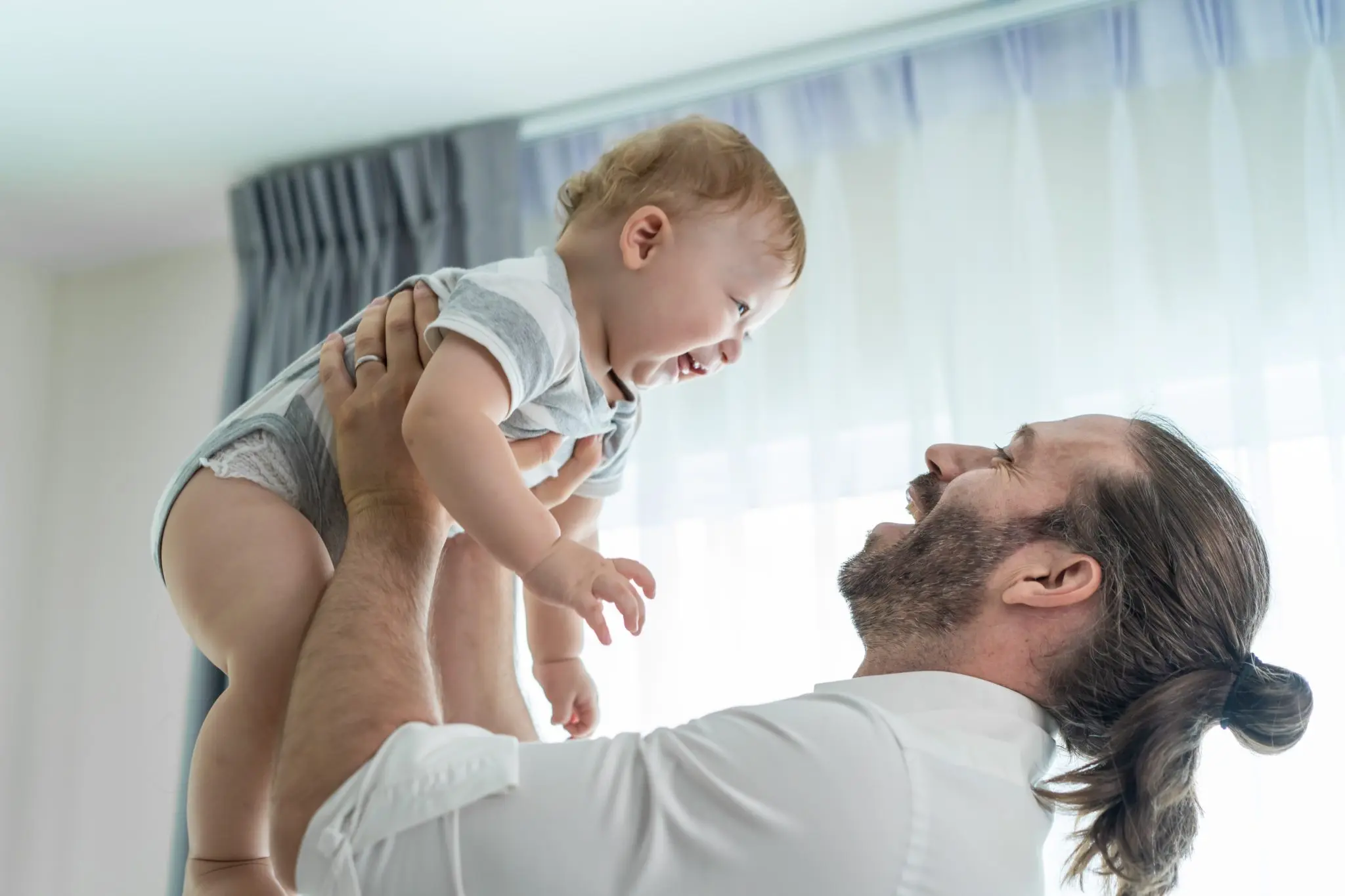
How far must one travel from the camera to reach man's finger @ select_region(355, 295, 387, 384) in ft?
4.10

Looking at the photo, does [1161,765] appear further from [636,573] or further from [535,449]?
[535,449]

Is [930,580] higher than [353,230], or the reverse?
[353,230]

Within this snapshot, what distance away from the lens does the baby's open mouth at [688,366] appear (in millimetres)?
1495

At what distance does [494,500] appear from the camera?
42.7 inches

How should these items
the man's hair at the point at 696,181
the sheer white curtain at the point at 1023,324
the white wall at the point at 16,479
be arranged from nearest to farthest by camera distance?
the man's hair at the point at 696,181, the sheer white curtain at the point at 1023,324, the white wall at the point at 16,479

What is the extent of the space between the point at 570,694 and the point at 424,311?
0.52 metres

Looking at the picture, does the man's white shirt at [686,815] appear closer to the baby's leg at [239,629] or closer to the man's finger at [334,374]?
the baby's leg at [239,629]

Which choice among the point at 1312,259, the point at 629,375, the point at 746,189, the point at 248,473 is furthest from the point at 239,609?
the point at 1312,259

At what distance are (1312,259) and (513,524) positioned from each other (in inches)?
65.8

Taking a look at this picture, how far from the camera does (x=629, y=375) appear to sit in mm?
1438

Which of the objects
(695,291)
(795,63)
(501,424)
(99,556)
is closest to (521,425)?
(501,424)

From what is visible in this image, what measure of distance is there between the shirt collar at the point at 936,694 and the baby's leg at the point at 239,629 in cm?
52

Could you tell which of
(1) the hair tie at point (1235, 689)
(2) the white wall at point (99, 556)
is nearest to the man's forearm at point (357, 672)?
(1) the hair tie at point (1235, 689)

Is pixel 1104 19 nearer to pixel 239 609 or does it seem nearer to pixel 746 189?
pixel 746 189
